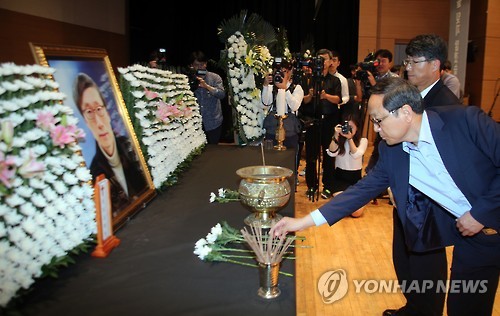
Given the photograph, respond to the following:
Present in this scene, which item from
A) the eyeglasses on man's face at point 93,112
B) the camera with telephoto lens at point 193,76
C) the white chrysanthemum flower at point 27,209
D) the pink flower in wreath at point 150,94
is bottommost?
the white chrysanthemum flower at point 27,209

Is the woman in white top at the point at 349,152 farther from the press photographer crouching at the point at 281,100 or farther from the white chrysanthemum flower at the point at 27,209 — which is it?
the white chrysanthemum flower at the point at 27,209

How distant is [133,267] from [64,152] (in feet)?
1.25

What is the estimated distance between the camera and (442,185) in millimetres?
1559

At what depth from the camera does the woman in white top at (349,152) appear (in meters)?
3.94

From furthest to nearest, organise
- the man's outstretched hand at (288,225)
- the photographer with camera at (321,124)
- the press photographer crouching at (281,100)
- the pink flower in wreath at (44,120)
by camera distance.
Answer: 1. the photographer with camera at (321,124)
2. the press photographer crouching at (281,100)
3. the man's outstretched hand at (288,225)
4. the pink flower in wreath at (44,120)

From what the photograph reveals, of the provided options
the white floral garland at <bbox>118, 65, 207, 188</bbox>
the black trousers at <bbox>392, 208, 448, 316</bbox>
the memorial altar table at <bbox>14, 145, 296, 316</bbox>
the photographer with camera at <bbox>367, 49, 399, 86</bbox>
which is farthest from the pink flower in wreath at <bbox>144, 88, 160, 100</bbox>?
the photographer with camera at <bbox>367, 49, 399, 86</bbox>

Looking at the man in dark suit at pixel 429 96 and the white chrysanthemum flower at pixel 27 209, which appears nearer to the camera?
the white chrysanthemum flower at pixel 27 209

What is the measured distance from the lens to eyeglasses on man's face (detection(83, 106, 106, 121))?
1.48 meters

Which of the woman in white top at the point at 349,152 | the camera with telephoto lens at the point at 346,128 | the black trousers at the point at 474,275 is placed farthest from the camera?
the woman in white top at the point at 349,152

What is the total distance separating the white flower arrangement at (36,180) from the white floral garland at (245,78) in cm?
211

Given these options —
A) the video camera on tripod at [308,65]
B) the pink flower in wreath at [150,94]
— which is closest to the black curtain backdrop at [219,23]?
the video camera on tripod at [308,65]

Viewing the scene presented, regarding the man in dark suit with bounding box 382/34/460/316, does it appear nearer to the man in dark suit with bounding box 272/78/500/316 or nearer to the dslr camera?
the man in dark suit with bounding box 272/78/500/316

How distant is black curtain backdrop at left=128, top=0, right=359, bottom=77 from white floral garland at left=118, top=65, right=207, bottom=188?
16.0 feet

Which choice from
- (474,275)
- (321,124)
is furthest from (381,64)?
(474,275)
